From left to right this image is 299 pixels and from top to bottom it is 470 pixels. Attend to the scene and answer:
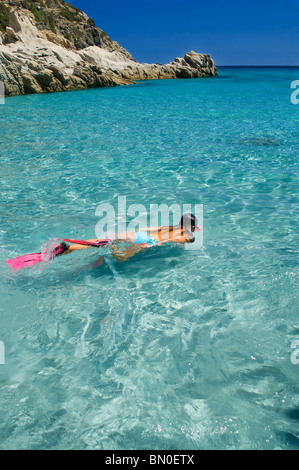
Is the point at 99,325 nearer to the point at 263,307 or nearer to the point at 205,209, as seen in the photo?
the point at 263,307

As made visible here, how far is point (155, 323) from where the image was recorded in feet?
13.7

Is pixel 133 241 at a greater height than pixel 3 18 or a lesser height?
lesser

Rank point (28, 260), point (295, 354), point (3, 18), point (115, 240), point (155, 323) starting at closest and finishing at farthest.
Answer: point (295, 354) < point (155, 323) < point (28, 260) < point (115, 240) < point (3, 18)

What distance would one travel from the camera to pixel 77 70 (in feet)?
127

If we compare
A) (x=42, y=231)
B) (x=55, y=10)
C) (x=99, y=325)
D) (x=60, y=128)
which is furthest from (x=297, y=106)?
(x=55, y=10)

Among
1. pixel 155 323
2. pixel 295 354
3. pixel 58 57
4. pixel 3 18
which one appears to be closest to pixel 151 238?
pixel 155 323

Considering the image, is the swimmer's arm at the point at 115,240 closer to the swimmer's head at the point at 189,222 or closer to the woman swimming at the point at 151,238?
the woman swimming at the point at 151,238

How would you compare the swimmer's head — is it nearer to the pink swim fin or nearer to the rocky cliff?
the pink swim fin

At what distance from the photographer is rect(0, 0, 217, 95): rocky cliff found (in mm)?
32500

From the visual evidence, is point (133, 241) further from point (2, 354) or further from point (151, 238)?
point (2, 354)

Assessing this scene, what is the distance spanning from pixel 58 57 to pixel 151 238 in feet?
138

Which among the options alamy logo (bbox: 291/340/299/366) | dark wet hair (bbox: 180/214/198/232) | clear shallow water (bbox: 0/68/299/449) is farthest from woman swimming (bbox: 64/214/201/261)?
alamy logo (bbox: 291/340/299/366)

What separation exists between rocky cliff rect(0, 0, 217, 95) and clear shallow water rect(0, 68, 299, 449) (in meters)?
27.5

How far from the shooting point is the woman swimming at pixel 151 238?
5637mm
